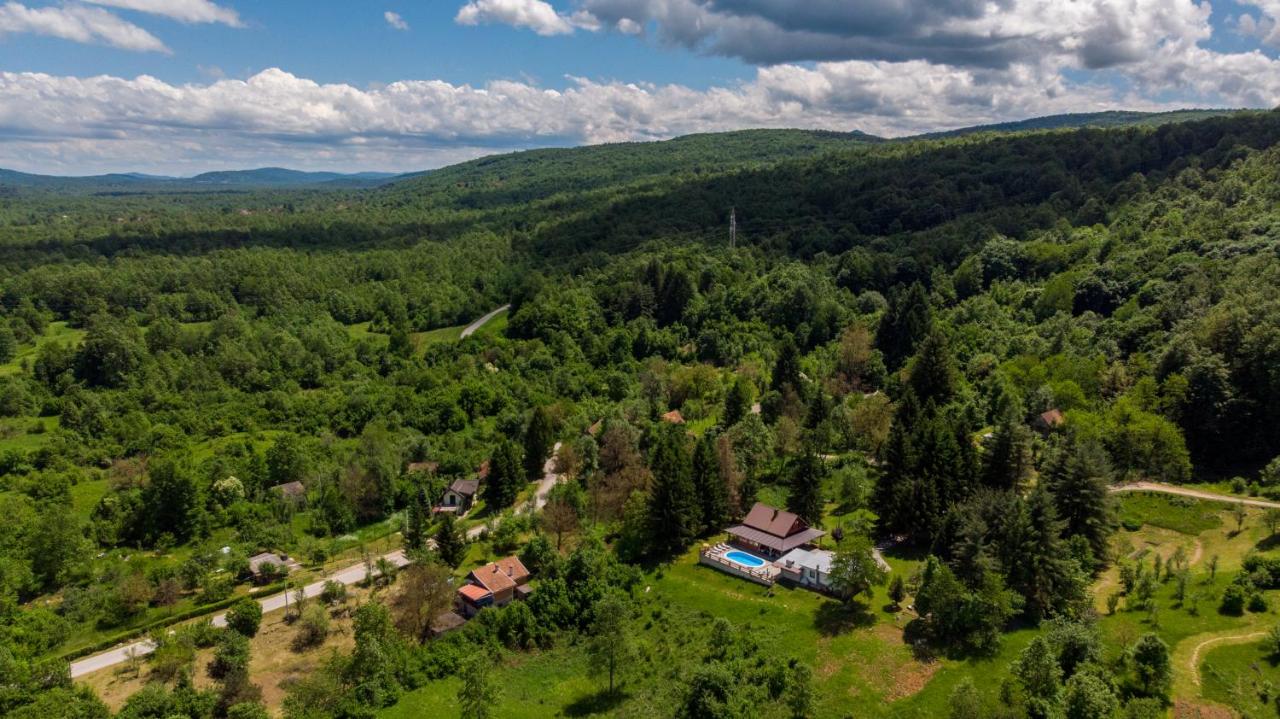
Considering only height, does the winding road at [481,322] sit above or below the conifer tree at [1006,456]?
below

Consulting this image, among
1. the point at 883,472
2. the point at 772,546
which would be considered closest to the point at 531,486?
the point at 772,546

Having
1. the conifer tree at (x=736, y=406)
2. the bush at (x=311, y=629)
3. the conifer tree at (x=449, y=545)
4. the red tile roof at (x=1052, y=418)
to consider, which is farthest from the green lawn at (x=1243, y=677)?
the bush at (x=311, y=629)

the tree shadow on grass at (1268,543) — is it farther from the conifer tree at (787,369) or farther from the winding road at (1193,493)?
the conifer tree at (787,369)

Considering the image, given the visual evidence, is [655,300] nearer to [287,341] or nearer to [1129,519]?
[287,341]

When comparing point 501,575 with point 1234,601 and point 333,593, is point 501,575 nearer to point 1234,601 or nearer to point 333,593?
point 333,593

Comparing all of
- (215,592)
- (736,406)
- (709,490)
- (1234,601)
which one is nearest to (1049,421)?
(1234,601)

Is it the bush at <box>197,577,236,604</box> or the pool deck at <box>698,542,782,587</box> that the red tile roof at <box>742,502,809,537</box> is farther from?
the bush at <box>197,577,236,604</box>
